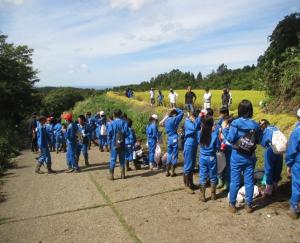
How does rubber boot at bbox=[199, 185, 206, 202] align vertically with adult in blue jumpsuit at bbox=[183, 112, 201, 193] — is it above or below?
below

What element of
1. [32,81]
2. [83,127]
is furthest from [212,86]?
[83,127]

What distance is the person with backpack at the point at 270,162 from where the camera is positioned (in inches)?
267

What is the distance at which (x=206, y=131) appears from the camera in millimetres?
7090

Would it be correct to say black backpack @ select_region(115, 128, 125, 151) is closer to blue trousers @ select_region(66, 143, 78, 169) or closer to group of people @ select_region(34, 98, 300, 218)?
group of people @ select_region(34, 98, 300, 218)


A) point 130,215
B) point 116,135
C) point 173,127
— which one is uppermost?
point 173,127

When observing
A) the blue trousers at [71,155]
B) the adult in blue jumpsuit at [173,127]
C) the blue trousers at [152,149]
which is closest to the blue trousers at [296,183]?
the adult in blue jumpsuit at [173,127]

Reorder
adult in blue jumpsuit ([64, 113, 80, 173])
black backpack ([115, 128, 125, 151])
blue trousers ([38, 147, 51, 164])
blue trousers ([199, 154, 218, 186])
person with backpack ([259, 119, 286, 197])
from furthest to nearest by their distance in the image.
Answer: blue trousers ([38, 147, 51, 164]) → adult in blue jumpsuit ([64, 113, 80, 173]) → black backpack ([115, 128, 125, 151]) → blue trousers ([199, 154, 218, 186]) → person with backpack ([259, 119, 286, 197])

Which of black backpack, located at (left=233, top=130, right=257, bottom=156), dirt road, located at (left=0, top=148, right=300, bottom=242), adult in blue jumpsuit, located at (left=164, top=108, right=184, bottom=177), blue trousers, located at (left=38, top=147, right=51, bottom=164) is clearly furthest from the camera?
blue trousers, located at (left=38, top=147, right=51, bottom=164)

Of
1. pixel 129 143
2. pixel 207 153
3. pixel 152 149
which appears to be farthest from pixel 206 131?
pixel 129 143

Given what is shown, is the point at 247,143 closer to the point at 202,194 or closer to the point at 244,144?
the point at 244,144

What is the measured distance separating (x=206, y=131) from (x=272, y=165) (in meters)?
1.51

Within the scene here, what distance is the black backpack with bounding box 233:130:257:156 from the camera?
20.1 feet

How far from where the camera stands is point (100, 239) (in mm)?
5809

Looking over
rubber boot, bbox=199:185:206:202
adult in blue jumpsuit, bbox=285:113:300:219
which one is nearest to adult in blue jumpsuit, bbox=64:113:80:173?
rubber boot, bbox=199:185:206:202
